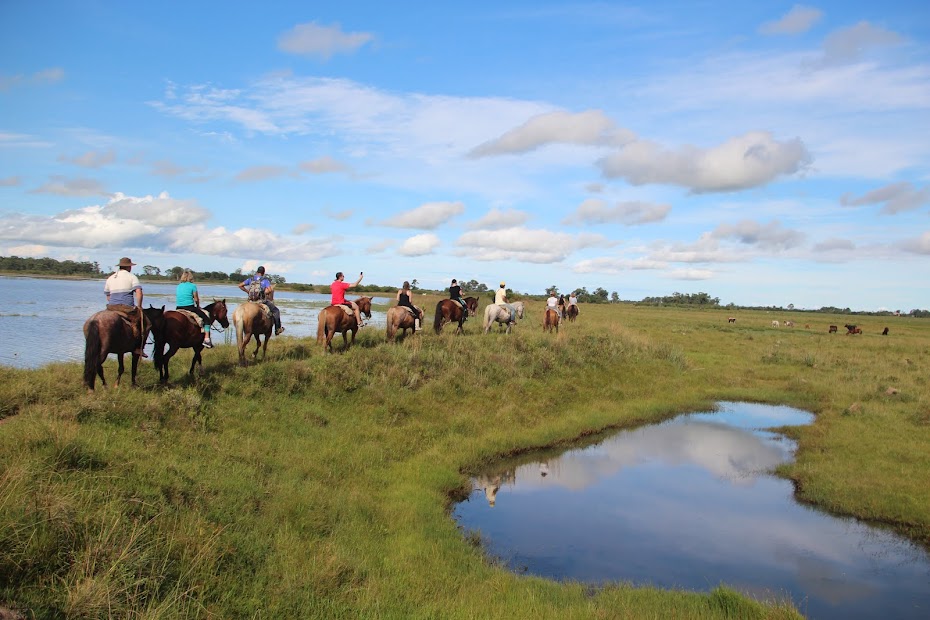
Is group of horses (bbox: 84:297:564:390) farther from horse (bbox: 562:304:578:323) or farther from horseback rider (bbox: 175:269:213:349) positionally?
horse (bbox: 562:304:578:323)

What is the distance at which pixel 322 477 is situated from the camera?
31.2ft

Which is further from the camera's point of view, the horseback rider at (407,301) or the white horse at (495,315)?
the white horse at (495,315)

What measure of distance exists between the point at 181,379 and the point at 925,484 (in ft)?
50.4

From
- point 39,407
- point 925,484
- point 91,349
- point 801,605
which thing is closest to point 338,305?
point 91,349

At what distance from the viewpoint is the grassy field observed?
16.8 feet

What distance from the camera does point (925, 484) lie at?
35.6 feet

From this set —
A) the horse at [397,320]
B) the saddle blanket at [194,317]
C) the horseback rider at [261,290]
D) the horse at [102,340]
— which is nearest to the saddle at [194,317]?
the saddle blanket at [194,317]

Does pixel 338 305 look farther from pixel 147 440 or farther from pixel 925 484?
pixel 925 484

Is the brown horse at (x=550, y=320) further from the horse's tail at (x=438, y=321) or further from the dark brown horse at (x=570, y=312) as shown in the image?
the dark brown horse at (x=570, y=312)

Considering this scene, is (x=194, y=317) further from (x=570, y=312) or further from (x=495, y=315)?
(x=570, y=312)

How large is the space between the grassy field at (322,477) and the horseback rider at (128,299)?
1.22 m

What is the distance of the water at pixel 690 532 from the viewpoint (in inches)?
313

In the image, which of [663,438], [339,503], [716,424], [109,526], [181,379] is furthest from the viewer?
[716,424]

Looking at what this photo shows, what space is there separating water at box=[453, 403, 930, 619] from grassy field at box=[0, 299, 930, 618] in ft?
2.20
